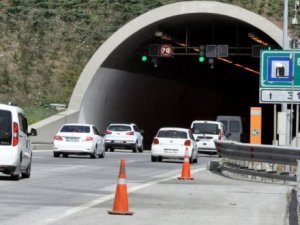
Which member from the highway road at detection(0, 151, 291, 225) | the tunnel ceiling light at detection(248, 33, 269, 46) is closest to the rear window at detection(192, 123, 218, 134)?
the tunnel ceiling light at detection(248, 33, 269, 46)

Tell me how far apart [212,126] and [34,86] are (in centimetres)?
1379

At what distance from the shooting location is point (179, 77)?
224ft

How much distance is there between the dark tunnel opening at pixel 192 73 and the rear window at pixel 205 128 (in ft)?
19.6

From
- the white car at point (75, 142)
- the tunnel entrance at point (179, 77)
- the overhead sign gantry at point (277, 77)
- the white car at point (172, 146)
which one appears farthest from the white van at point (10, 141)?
the tunnel entrance at point (179, 77)

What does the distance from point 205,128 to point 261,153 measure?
25.5m

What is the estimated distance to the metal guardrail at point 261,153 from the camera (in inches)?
1037

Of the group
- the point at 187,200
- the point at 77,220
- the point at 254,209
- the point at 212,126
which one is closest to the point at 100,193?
the point at 187,200

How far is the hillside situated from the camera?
205ft

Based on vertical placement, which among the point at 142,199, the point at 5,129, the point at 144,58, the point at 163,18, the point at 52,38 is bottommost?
the point at 142,199

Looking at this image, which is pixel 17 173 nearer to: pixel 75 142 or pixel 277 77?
pixel 277 77

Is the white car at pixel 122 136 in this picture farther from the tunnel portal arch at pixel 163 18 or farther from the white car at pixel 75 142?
the white car at pixel 75 142

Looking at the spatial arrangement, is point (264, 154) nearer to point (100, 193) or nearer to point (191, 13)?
point (100, 193)

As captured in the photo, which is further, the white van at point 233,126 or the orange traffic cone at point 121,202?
the white van at point 233,126

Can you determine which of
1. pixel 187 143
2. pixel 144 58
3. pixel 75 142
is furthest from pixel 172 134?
pixel 144 58
